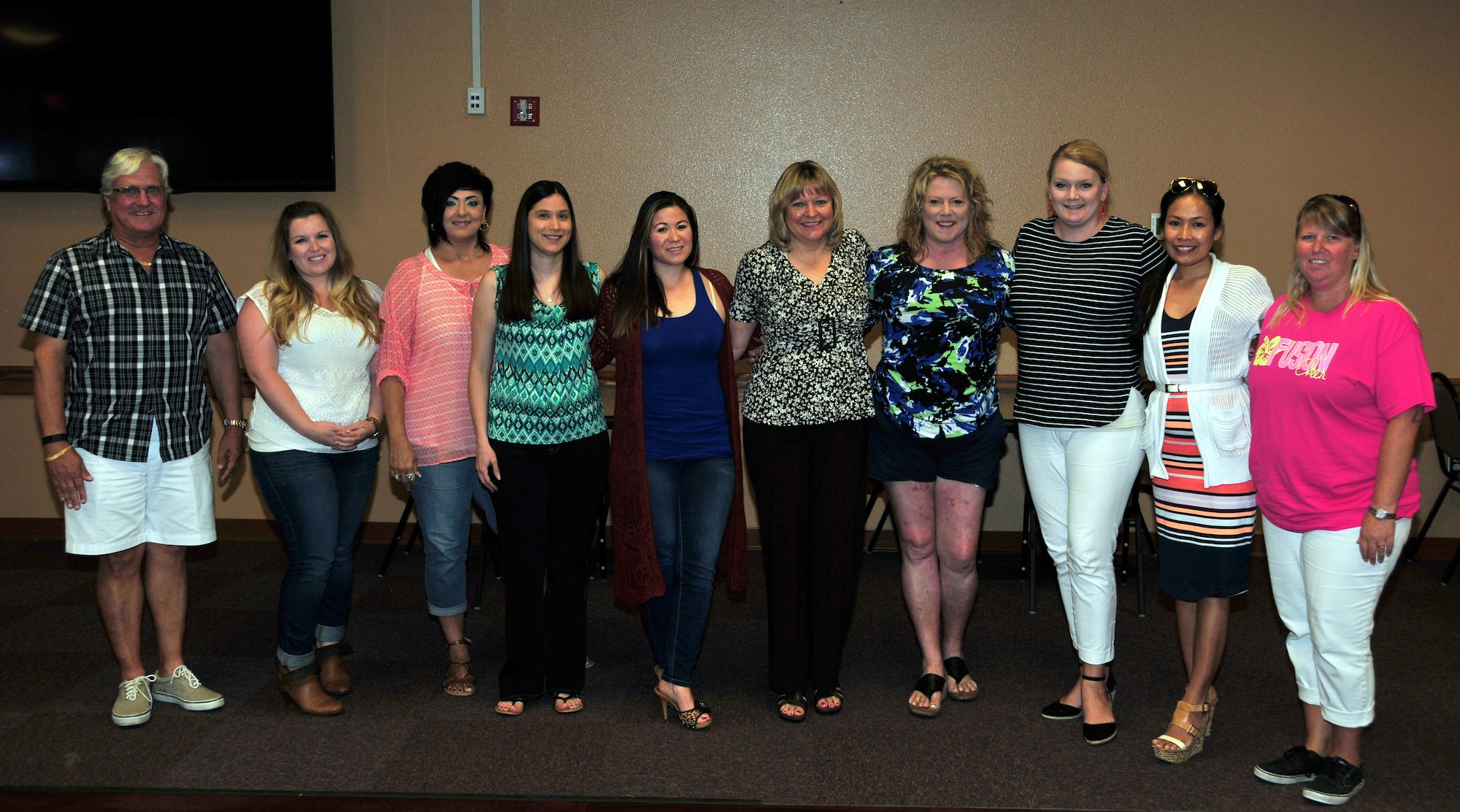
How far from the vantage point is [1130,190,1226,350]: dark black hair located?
268 centimetres

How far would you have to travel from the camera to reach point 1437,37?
481cm

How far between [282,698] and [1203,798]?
2709mm

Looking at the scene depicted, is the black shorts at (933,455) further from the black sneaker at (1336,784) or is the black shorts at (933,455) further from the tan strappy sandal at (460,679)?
the tan strappy sandal at (460,679)

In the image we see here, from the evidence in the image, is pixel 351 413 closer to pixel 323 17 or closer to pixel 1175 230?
pixel 1175 230

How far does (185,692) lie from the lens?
10.2 ft

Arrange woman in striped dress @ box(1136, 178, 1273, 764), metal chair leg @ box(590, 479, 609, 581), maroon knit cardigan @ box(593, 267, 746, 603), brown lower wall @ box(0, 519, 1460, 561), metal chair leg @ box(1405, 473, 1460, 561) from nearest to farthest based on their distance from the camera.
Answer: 1. woman in striped dress @ box(1136, 178, 1273, 764)
2. maroon knit cardigan @ box(593, 267, 746, 603)
3. metal chair leg @ box(590, 479, 609, 581)
4. metal chair leg @ box(1405, 473, 1460, 561)
5. brown lower wall @ box(0, 519, 1460, 561)

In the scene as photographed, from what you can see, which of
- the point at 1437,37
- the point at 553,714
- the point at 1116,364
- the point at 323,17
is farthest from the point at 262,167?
the point at 1437,37

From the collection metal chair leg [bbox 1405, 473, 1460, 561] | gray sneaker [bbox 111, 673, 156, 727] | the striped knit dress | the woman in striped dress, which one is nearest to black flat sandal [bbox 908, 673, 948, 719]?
the woman in striped dress

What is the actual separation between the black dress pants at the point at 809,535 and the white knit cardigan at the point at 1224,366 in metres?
0.91

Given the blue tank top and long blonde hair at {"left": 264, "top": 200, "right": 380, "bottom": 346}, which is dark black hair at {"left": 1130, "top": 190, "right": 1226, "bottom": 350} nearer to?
the blue tank top

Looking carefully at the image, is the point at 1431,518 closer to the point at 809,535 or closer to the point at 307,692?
the point at 809,535

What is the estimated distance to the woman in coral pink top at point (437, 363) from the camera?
120 inches

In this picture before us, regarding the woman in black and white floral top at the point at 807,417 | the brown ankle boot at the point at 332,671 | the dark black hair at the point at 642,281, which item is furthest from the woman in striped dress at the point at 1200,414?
the brown ankle boot at the point at 332,671

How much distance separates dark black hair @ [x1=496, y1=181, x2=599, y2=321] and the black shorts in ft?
3.11
